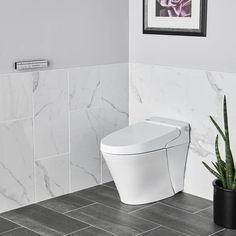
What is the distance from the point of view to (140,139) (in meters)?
3.22

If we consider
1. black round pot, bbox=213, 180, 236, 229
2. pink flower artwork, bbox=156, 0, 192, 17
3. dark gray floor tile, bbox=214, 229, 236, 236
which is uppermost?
pink flower artwork, bbox=156, 0, 192, 17

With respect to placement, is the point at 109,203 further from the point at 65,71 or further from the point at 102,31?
the point at 102,31

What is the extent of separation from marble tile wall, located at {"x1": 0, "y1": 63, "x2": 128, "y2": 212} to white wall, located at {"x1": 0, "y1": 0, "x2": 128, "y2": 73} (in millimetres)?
85

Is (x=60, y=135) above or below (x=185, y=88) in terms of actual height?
below

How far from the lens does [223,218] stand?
302cm

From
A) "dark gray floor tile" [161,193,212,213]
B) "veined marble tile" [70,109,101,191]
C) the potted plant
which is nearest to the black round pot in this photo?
the potted plant

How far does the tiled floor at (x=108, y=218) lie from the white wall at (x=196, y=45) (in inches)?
35.4

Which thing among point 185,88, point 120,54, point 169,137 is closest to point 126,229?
point 169,137

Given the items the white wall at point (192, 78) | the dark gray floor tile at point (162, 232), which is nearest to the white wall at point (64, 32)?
the white wall at point (192, 78)

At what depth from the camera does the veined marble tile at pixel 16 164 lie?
3168mm

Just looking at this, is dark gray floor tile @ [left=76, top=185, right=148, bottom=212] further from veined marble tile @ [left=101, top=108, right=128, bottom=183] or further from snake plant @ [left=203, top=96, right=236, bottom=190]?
snake plant @ [left=203, top=96, right=236, bottom=190]

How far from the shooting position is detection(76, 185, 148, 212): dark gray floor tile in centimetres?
334

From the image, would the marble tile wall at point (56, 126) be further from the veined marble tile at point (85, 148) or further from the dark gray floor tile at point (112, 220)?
the dark gray floor tile at point (112, 220)

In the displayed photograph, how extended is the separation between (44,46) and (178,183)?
4.12 ft
